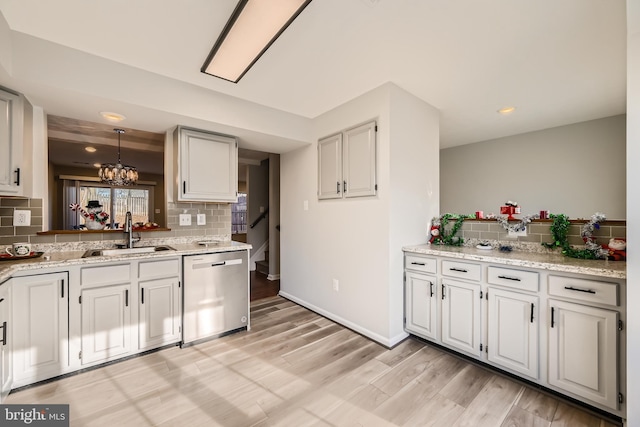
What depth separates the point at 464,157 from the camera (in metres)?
4.59

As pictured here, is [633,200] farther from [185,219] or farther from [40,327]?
[40,327]

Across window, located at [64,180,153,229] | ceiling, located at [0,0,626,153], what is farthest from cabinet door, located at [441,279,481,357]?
window, located at [64,180,153,229]

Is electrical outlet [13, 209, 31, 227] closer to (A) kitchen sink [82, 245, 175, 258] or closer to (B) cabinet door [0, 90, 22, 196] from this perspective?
(B) cabinet door [0, 90, 22, 196]

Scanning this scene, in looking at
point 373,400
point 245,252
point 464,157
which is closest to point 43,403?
point 245,252

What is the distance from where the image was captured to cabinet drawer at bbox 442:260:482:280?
6.97 feet

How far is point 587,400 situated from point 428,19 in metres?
2.59

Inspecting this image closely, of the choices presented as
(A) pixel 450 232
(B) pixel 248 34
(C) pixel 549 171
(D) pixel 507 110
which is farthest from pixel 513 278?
(C) pixel 549 171

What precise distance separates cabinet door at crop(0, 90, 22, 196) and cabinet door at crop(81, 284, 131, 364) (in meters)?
0.93

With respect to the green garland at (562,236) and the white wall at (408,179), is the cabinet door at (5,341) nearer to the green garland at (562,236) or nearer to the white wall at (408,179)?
the white wall at (408,179)

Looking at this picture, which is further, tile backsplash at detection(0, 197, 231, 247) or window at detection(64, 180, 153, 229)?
window at detection(64, 180, 153, 229)

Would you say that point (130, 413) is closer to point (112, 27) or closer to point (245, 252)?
point (245, 252)

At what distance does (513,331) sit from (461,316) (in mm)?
365

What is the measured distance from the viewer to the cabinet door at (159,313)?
2240 millimetres

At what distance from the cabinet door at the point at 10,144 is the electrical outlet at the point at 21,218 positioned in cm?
31
